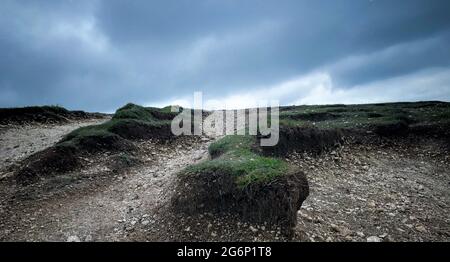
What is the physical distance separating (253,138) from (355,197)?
4.27 metres

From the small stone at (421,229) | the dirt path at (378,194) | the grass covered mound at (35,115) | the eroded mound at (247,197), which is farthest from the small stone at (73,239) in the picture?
the grass covered mound at (35,115)

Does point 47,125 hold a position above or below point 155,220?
above

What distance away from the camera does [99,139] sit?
13.3 m

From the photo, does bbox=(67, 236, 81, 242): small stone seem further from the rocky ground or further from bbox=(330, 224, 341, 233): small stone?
bbox=(330, 224, 341, 233): small stone

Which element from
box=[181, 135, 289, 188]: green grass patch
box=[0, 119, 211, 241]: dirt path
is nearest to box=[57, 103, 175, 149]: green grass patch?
box=[0, 119, 211, 241]: dirt path

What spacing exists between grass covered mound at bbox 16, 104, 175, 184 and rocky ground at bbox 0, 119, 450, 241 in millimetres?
595

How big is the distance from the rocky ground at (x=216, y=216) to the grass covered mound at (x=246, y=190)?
31 centimetres

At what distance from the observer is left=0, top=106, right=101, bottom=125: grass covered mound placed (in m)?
21.0

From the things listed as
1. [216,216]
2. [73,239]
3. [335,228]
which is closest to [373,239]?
[335,228]

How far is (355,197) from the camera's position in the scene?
9.11m

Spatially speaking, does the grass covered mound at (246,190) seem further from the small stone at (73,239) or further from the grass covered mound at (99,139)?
the grass covered mound at (99,139)

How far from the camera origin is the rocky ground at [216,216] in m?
7.05
